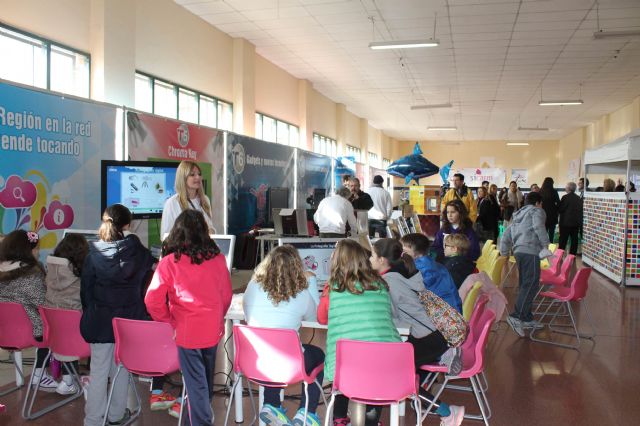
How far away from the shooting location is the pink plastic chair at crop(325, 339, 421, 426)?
2518 mm

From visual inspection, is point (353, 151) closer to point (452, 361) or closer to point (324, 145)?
point (324, 145)

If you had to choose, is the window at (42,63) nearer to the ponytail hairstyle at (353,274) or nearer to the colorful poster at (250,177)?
the colorful poster at (250,177)

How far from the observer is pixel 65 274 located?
362 centimetres

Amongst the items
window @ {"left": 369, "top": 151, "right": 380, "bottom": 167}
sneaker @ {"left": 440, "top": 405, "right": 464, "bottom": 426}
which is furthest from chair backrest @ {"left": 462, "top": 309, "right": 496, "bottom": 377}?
window @ {"left": 369, "top": 151, "right": 380, "bottom": 167}

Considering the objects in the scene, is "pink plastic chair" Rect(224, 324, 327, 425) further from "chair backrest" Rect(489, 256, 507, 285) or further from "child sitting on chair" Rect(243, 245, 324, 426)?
"chair backrest" Rect(489, 256, 507, 285)

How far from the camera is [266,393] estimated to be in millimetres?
3137

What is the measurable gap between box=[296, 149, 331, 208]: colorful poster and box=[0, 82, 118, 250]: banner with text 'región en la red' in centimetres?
613

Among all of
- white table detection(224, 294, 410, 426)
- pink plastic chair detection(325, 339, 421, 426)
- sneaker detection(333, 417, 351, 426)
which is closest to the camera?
pink plastic chair detection(325, 339, 421, 426)

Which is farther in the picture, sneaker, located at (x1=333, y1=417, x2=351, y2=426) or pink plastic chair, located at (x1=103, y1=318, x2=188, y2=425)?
sneaker, located at (x1=333, y1=417, x2=351, y2=426)

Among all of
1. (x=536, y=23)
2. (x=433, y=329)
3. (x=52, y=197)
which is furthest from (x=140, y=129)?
(x=536, y=23)

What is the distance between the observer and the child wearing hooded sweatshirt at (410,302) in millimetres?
3057

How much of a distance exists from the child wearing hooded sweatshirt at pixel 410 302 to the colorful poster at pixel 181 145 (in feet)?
11.8

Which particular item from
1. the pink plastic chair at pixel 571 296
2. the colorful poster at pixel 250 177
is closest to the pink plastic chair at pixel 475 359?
the pink plastic chair at pixel 571 296

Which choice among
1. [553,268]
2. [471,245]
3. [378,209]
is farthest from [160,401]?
[378,209]
